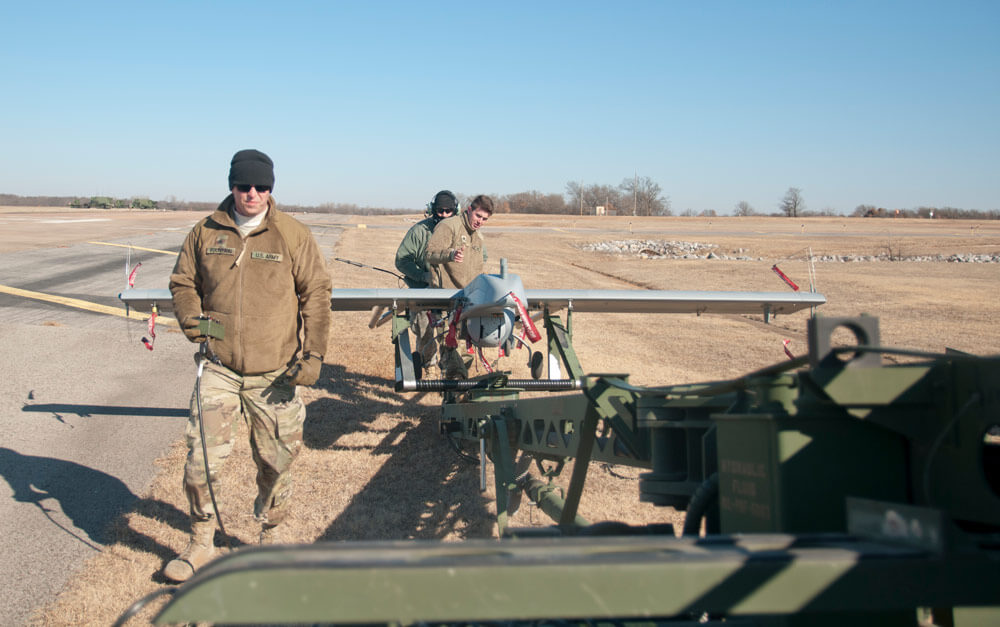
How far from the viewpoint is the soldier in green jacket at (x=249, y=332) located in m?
4.55

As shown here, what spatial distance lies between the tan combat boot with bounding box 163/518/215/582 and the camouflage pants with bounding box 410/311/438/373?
344 centimetres

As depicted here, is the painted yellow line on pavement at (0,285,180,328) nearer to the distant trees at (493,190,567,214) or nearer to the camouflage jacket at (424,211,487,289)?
the camouflage jacket at (424,211,487,289)

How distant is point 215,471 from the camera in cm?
457

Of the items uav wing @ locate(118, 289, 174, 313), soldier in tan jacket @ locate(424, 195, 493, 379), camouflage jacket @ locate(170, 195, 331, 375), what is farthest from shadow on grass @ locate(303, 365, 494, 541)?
uav wing @ locate(118, 289, 174, 313)

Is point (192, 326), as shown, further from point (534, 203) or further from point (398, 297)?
point (534, 203)

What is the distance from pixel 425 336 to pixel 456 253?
1459 mm

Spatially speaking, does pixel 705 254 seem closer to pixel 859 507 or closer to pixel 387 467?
pixel 387 467

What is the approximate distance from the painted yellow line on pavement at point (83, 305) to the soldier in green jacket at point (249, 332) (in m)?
9.40

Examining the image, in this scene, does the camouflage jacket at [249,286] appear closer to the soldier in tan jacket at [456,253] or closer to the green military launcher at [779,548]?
the green military launcher at [779,548]

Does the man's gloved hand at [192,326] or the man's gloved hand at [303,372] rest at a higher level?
the man's gloved hand at [192,326]

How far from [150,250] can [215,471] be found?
2651 cm

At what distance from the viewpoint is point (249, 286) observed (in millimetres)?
4633

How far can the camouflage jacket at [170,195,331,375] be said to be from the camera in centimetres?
460

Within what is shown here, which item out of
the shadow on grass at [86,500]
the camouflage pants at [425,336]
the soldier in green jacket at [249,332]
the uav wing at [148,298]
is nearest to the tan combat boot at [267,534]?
the soldier in green jacket at [249,332]
